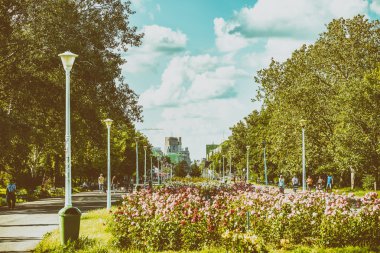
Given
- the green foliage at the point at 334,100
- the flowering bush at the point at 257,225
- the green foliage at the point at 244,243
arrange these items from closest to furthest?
the green foliage at the point at 244,243, the flowering bush at the point at 257,225, the green foliage at the point at 334,100

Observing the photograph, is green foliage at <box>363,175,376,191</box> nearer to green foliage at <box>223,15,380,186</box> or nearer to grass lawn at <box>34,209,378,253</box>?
green foliage at <box>223,15,380,186</box>

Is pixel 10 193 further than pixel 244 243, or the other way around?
pixel 10 193

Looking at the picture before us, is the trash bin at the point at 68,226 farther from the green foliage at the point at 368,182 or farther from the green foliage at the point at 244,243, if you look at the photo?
the green foliage at the point at 368,182

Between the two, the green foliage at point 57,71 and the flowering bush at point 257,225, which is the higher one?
the green foliage at point 57,71

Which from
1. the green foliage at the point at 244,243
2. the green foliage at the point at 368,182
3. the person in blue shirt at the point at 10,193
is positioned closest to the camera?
the green foliage at the point at 244,243

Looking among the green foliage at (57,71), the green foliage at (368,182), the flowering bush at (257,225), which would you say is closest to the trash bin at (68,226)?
the flowering bush at (257,225)

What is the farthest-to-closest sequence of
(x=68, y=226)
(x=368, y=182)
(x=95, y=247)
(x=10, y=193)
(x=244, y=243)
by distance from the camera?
1. (x=368, y=182)
2. (x=10, y=193)
3. (x=68, y=226)
4. (x=95, y=247)
5. (x=244, y=243)

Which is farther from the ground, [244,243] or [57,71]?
[57,71]

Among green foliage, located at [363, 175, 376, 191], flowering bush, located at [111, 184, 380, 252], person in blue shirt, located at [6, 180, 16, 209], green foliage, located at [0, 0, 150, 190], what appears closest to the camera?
flowering bush, located at [111, 184, 380, 252]

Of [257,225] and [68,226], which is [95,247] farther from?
[257,225]

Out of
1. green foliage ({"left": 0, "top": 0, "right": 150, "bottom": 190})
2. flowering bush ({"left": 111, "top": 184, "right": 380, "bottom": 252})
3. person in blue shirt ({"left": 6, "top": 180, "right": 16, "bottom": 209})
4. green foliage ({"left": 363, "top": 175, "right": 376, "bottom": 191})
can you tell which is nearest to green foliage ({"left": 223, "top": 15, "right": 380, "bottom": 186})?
green foliage ({"left": 363, "top": 175, "right": 376, "bottom": 191})

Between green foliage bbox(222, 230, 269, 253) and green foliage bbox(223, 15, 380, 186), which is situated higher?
green foliage bbox(223, 15, 380, 186)

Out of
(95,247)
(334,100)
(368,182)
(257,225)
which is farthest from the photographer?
(368,182)

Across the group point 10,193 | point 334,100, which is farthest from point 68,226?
point 334,100
